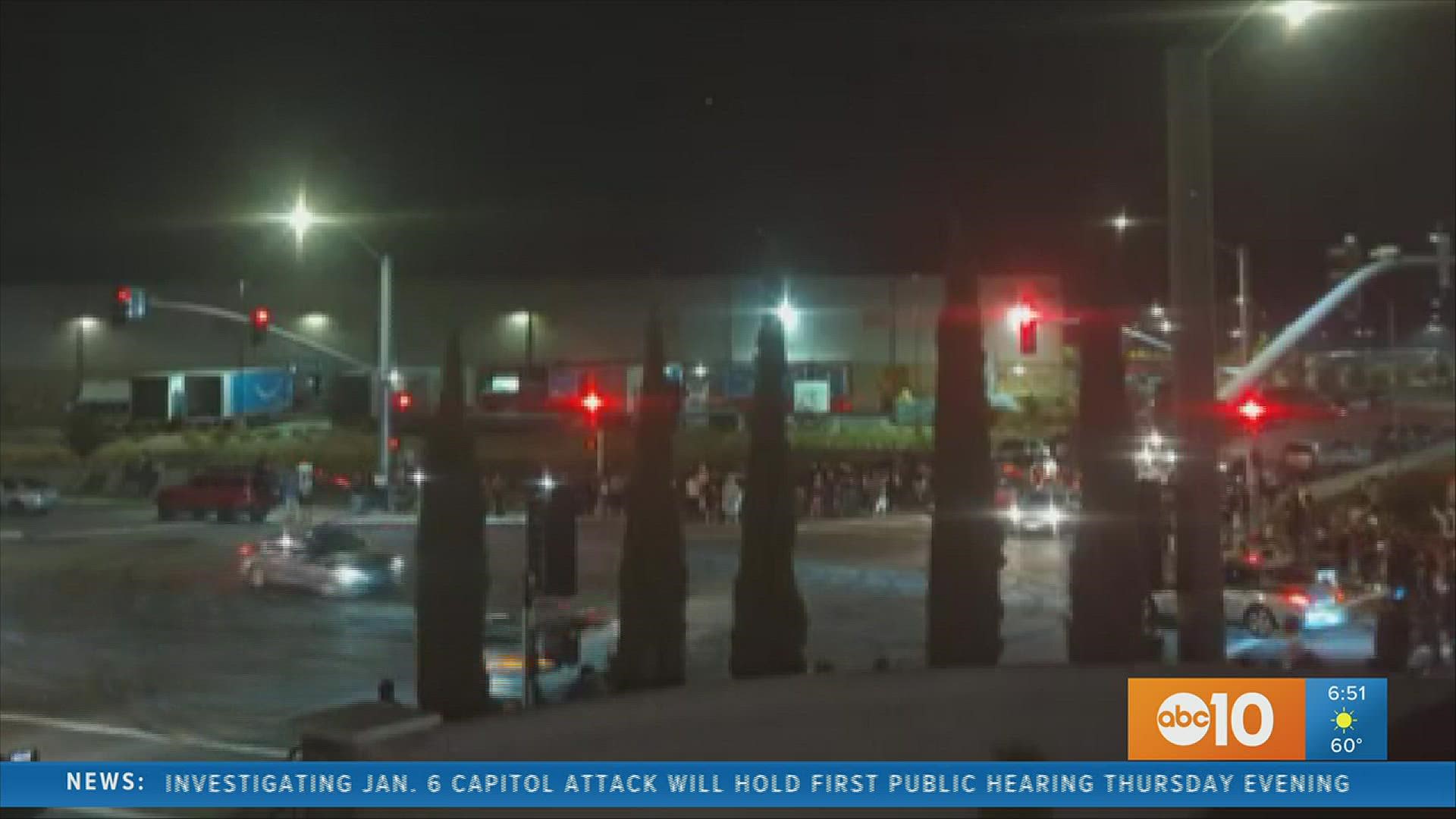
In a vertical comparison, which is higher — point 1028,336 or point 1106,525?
point 1028,336

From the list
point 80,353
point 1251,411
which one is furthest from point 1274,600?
point 80,353

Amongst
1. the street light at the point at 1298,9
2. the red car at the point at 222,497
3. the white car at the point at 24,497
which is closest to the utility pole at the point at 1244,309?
the street light at the point at 1298,9

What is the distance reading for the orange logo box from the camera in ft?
27.6

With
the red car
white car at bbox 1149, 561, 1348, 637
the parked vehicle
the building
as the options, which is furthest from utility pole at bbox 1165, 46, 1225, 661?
the building

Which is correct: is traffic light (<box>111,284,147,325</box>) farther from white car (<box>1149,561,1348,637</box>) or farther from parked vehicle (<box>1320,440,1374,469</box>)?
parked vehicle (<box>1320,440,1374,469</box>)

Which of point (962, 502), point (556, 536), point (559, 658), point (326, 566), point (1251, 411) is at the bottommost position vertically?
point (559, 658)

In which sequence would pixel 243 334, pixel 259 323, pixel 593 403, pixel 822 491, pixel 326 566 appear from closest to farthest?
pixel 593 403 < pixel 326 566 < pixel 259 323 < pixel 822 491 < pixel 243 334

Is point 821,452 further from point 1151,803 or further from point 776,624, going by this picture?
point 1151,803

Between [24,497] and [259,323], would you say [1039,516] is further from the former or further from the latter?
[24,497]

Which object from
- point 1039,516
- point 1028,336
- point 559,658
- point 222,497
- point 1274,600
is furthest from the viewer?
point 222,497

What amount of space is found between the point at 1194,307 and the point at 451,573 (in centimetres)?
753

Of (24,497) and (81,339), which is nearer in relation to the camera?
(24,497)

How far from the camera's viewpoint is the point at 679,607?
16250 millimetres

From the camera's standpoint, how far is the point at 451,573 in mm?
15078
